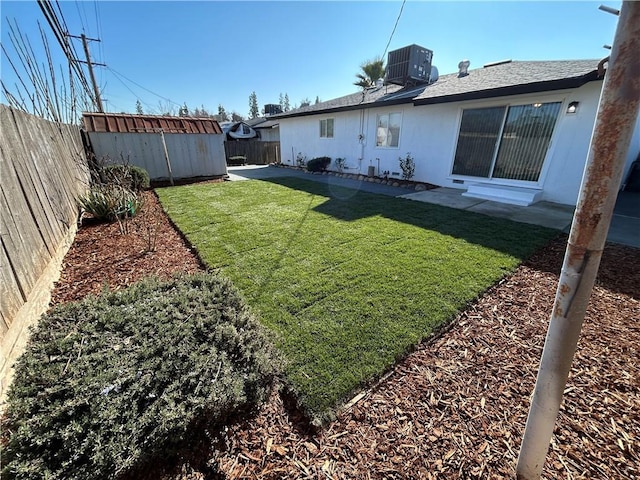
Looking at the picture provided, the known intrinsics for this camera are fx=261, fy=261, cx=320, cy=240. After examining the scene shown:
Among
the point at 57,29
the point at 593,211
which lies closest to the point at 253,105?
the point at 57,29

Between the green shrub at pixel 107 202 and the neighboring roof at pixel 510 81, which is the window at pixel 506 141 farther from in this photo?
the green shrub at pixel 107 202

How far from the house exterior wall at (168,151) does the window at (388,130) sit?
21.2ft

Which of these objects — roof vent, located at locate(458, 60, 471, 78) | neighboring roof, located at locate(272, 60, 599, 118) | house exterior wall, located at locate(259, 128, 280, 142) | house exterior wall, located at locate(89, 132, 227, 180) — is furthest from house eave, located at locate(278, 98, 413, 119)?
house exterior wall, located at locate(259, 128, 280, 142)

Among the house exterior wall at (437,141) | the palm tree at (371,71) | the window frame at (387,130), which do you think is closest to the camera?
the house exterior wall at (437,141)

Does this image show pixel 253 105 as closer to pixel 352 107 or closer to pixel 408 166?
pixel 352 107

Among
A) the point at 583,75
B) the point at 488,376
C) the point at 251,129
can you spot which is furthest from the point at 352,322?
the point at 251,129

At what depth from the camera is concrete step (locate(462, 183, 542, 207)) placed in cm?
673

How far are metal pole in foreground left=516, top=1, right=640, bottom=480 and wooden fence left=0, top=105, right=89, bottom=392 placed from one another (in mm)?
3049

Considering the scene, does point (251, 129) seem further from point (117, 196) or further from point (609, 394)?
point (609, 394)

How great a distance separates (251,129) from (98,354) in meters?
26.6

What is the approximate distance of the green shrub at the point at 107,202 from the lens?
16.3 feet

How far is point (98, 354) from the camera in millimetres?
1482

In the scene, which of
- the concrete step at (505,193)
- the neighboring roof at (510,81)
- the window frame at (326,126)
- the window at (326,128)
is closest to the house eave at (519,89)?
the neighboring roof at (510,81)

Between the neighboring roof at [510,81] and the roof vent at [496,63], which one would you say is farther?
the roof vent at [496,63]
